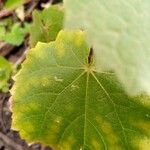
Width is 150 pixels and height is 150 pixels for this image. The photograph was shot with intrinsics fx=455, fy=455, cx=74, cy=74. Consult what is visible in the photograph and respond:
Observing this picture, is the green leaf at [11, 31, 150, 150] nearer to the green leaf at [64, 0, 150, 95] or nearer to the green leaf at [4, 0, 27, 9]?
the green leaf at [64, 0, 150, 95]

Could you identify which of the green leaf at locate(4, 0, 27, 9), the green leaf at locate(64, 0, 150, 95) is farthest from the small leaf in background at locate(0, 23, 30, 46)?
the green leaf at locate(64, 0, 150, 95)

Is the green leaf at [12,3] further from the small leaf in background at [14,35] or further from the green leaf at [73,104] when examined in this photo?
the green leaf at [73,104]

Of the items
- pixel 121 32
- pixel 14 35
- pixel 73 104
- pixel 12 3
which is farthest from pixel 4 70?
pixel 121 32

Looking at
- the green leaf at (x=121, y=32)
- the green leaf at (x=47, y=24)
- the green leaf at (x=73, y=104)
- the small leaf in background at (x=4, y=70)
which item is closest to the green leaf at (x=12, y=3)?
the small leaf in background at (x=4, y=70)

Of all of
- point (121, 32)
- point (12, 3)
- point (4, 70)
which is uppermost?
point (121, 32)

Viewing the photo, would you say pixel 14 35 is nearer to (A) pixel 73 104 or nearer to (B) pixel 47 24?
(B) pixel 47 24

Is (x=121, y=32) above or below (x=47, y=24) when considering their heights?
above
